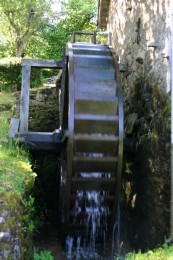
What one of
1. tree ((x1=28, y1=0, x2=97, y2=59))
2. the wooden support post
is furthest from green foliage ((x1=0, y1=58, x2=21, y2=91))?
tree ((x1=28, y1=0, x2=97, y2=59))

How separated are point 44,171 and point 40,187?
0.33m

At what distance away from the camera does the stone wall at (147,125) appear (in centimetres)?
494

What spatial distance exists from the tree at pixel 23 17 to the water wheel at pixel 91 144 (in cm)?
1278

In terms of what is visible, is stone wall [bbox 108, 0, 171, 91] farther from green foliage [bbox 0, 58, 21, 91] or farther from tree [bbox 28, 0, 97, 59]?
tree [bbox 28, 0, 97, 59]

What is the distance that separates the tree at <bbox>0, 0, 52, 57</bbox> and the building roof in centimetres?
630

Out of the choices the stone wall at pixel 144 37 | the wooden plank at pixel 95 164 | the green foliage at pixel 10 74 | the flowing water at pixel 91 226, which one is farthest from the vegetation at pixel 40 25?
the flowing water at pixel 91 226

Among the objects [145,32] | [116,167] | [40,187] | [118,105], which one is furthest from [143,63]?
[40,187]

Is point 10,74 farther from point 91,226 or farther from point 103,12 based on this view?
point 91,226

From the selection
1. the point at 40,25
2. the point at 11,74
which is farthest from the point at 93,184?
the point at 40,25

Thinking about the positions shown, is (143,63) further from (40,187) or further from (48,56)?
(48,56)

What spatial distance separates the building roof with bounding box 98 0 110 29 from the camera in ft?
35.0

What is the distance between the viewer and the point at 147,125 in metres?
5.66

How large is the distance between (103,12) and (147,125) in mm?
6568

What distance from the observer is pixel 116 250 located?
234 inches
